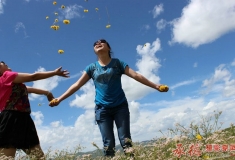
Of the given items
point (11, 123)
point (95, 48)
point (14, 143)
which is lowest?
point (14, 143)

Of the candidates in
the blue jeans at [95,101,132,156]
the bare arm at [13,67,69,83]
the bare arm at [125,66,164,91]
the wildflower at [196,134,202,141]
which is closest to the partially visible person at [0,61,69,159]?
the bare arm at [13,67,69,83]

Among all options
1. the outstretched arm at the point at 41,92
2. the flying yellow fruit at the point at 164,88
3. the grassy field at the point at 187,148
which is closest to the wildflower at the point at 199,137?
the grassy field at the point at 187,148

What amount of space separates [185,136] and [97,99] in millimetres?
2977

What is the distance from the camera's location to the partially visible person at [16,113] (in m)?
5.34

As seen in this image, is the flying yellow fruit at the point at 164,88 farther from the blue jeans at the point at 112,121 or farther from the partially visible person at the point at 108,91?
the blue jeans at the point at 112,121

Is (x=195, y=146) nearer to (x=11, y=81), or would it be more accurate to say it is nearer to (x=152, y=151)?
(x=152, y=151)

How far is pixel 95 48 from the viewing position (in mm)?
6430

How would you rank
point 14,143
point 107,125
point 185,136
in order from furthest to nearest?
point 107,125 < point 14,143 < point 185,136

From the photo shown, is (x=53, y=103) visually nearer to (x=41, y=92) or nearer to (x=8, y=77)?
(x=41, y=92)

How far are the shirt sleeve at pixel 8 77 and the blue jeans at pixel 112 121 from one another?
5.58 feet

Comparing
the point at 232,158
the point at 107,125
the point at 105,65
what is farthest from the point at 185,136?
the point at 105,65

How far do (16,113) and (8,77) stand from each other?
2.22 ft

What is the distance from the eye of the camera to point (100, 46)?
6398mm

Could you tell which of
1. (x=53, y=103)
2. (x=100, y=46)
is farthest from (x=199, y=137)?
(x=100, y=46)
